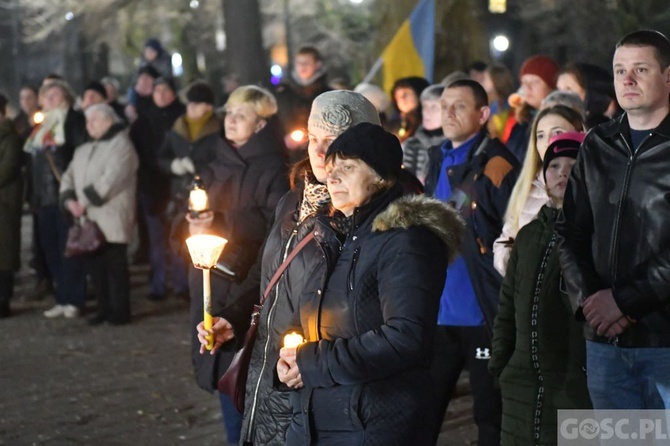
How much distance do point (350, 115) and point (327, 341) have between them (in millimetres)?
Result: 1184

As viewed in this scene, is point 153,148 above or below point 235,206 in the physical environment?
above

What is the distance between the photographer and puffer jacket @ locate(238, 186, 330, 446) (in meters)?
4.80

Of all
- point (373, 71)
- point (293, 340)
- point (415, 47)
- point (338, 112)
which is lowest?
point (293, 340)

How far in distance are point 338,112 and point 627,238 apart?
1.34 m

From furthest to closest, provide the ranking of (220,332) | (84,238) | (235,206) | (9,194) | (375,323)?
(9,194) < (84,238) < (235,206) < (220,332) < (375,323)

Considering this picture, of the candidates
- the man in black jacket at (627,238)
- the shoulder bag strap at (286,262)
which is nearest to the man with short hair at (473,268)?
the man in black jacket at (627,238)

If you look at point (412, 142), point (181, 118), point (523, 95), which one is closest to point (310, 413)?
point (412, 142)

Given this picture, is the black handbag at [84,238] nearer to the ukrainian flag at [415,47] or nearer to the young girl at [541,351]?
the ukrainian flag at [415,47]

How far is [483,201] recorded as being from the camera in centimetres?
722

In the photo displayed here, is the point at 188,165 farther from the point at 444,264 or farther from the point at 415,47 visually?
the point at 444,264

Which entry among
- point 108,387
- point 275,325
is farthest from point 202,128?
point 275,325

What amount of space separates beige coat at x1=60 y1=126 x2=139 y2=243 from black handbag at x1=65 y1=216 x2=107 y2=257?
8 cm

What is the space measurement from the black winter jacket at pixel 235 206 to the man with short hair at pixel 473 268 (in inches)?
42.4

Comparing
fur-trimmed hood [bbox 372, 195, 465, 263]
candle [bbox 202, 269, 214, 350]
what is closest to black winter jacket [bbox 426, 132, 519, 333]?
candle [bbox 202, 269, 214, 350]
